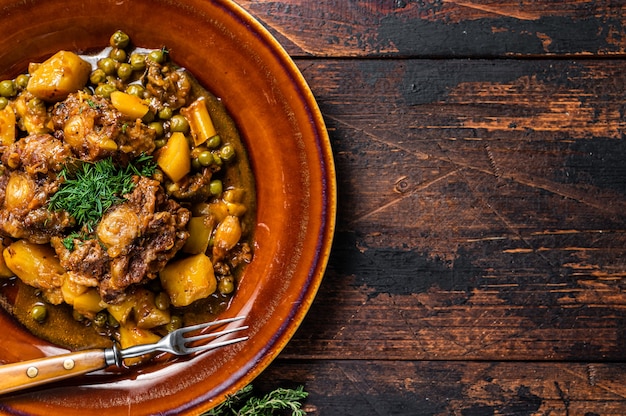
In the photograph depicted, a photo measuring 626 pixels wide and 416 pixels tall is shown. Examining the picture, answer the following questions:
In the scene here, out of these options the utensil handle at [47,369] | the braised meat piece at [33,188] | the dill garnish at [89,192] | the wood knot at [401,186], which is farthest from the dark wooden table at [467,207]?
the braised meat piece at [33,188]

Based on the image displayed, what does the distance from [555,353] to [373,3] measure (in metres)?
2.28

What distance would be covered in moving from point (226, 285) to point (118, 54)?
1342 millimetres

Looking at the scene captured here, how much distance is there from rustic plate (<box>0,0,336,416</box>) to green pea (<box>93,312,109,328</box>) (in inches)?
10.5

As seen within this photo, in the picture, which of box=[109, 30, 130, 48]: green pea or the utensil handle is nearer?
the utensil handle

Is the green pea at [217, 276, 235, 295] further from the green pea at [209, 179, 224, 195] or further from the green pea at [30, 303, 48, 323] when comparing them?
the green pea at [30, 303, 48, 323]

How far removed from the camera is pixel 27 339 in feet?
10.6

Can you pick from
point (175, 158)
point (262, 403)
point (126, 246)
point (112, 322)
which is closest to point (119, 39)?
point (175, 158)

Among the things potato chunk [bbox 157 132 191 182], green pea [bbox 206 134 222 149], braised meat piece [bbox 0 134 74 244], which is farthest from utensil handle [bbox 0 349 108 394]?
green pea [bbox 206 134 222 149]

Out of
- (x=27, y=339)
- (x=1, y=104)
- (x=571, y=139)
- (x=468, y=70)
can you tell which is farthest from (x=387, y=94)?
(x=27, y=339)

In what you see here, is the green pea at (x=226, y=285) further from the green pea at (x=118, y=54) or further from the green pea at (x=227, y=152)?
the green pea at (x=118, y=54)

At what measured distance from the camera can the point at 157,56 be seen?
320cm

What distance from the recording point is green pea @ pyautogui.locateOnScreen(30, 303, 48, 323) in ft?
10.6

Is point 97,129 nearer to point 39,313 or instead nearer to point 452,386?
point 39,313

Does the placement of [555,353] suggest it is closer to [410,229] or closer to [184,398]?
[410,229]
